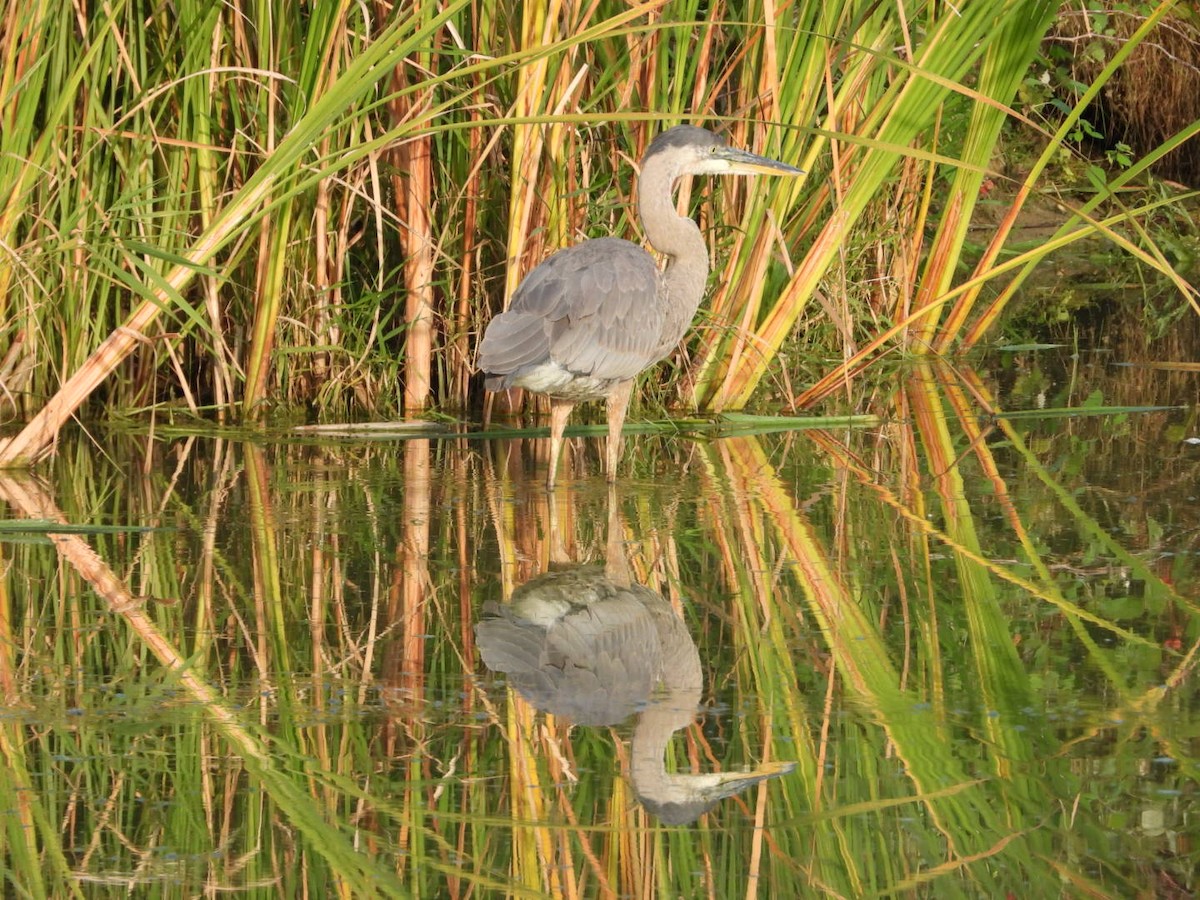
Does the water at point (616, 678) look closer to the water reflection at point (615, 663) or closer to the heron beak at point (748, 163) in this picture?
the water reflection at point (615, 663)

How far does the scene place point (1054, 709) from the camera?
3.12m

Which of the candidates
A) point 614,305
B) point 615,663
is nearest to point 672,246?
point 614,305

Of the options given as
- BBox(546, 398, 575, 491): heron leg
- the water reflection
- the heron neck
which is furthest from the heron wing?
the water reflection

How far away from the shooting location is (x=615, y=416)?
17.4 ft

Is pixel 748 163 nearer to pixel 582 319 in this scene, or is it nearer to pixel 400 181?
pixel 582 319

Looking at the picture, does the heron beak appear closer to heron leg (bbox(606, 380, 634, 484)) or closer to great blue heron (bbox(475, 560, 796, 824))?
heron leg (bbox(606, 380, 634, 484))


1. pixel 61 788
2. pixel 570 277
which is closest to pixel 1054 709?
pixel 61 788

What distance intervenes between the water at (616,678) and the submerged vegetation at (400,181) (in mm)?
548

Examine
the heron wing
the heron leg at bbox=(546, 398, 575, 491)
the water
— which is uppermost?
the heron wing

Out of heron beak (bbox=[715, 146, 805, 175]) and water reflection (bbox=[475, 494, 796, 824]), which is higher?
heron beak (bbox=[715, 146, 805, 175])

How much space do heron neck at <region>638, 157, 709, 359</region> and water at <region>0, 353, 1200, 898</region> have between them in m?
0.45

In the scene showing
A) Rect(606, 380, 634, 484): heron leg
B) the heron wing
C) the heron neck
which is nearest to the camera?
the heron wing

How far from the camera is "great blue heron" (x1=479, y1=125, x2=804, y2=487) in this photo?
504cm

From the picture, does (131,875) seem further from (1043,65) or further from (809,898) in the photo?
(1043,65)
